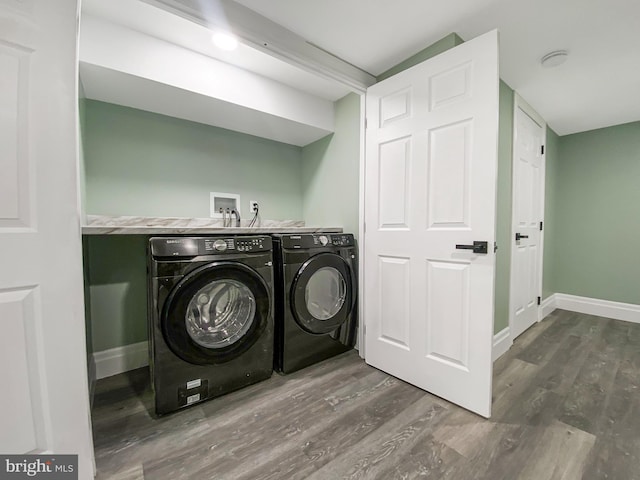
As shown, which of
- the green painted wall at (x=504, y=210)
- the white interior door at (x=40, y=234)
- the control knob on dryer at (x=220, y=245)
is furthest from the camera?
the green painted wall at (x=504, y=210)

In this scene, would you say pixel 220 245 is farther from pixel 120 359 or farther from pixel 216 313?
pixel 120 359

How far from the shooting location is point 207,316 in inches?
59.6

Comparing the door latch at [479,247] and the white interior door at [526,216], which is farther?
the white interior door at [526,216]

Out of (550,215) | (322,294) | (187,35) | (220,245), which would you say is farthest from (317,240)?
(550,215)

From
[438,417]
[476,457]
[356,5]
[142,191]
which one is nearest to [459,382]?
[438,417]

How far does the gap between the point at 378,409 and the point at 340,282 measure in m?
0.87

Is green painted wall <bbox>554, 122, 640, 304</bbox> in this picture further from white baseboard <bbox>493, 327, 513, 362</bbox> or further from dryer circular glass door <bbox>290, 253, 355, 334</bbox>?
dryer circular glass door <bbox>290, 253, 355, 334</bbox>

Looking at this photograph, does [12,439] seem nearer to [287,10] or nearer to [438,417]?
[438,417]

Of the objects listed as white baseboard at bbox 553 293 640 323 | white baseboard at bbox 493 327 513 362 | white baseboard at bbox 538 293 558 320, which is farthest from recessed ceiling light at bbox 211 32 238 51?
white baseboard at bbox 553 293 640 323

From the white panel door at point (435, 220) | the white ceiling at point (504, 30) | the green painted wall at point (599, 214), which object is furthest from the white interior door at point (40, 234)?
the green painted wall at point (599, 214)

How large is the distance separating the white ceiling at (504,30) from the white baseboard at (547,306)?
2.23m

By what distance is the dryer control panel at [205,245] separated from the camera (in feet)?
4.28

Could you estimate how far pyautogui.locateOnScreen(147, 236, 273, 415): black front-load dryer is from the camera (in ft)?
4.29

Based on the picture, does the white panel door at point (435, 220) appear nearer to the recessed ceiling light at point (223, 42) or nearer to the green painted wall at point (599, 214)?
the recessed ceiling light at point (223, 42)
